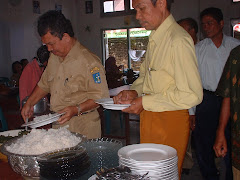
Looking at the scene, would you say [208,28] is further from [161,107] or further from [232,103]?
[161,107]

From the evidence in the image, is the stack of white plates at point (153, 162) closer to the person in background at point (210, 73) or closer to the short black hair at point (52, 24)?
the short black hair at point (52, 24)

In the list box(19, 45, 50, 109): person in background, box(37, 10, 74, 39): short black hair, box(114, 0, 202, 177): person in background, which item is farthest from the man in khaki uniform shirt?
box(19, 45, 50, 109): person in background

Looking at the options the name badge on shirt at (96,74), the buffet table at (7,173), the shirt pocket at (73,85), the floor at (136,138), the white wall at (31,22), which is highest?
the white wall at (31,22)

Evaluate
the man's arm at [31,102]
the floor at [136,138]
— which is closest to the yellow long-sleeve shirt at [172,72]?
the man's arm at [31,102]

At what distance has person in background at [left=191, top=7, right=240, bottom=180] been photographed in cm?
276

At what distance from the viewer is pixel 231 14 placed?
7977mm

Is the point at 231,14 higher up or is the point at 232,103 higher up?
the point at 231,14

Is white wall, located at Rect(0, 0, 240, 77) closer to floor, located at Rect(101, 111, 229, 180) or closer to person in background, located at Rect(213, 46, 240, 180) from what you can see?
floor, located at Rect(101, 111, 229, 180)

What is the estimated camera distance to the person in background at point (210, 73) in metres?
2.76

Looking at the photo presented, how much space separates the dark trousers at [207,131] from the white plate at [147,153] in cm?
178

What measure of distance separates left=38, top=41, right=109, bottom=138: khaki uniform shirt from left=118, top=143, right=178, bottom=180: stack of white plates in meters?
0.91

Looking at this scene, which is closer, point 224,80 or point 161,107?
point 161,107

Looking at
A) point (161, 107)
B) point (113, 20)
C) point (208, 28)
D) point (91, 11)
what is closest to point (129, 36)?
point (113, 20)

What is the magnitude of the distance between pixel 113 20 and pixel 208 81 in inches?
316
